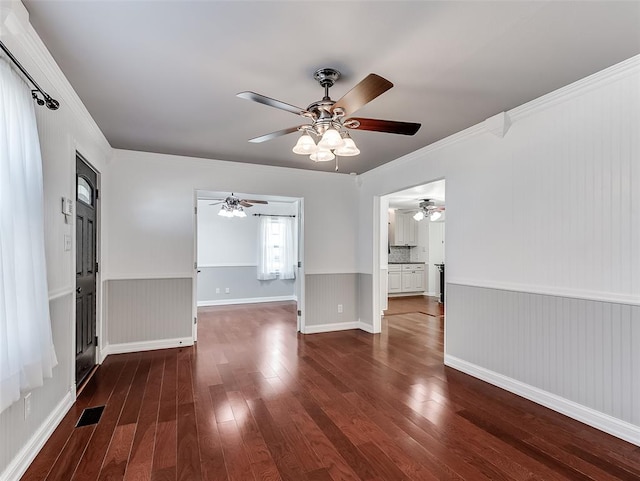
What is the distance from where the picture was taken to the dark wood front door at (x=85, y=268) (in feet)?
10.4

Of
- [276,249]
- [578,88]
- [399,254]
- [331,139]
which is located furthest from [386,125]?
[399,254]

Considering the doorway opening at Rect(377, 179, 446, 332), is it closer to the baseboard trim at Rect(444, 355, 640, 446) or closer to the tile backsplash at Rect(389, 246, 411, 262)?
the tile backsplash at Rect(389, 246, 411, 262)

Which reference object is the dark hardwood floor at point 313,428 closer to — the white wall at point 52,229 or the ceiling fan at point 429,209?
the white wall at point 52,229

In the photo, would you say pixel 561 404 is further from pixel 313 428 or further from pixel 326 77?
pixel 326 77

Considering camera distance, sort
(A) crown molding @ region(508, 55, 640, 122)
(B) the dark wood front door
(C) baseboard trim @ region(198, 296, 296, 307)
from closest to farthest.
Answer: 1. (A) crown molding @ region(508, 55, 640, 122)
2. (B) the dark wood front door
3. (C) baseboard trim @ region(198, 296, 296, 307)

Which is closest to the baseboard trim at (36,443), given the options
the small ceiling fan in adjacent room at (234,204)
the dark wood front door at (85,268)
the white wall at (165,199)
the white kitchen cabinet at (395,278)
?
the dark wood front door at (85,268)

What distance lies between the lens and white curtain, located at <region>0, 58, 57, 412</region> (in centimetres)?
159

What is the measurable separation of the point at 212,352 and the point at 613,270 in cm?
405

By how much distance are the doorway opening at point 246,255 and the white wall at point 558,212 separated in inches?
182

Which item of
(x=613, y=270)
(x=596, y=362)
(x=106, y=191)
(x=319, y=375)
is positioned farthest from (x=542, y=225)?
(x=106, y=191)

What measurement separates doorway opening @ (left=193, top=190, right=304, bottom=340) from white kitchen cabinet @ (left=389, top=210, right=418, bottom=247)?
8.74ft

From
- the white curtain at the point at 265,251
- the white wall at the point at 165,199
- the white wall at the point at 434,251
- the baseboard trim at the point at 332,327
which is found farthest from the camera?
the white wall at the point at 434,251

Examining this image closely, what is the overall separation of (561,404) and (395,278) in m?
6.41

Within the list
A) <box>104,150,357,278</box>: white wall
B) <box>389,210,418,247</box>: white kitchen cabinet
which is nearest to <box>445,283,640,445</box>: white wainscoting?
<box>104,150,357,278</box>: white wall
